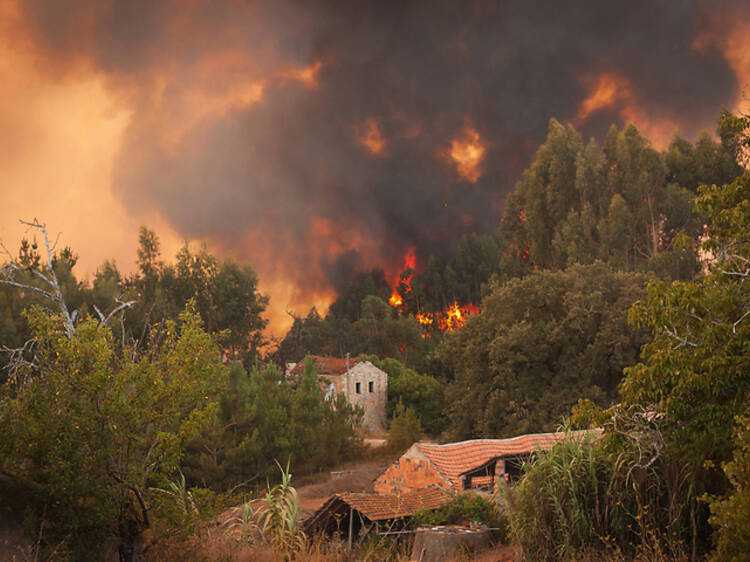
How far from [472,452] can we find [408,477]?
85.4 inches

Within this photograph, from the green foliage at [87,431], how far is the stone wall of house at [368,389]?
35.2 metres

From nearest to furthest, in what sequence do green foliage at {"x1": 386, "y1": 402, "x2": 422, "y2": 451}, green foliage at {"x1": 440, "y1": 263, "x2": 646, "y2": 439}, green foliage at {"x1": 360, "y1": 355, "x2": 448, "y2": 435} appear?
green foliage at {"x1": 440, "y1": 263, "x2": 646, "y2": 439}
green foliage at {"x1": 386, "y1": 402, "x2": 422, "y2": 451}
green foliage at {"x1": 360, "y1": 355, "x2": 448, "y2": 435}

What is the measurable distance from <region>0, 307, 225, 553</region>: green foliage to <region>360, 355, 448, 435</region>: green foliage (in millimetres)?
30140

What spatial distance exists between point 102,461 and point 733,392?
6749 mm

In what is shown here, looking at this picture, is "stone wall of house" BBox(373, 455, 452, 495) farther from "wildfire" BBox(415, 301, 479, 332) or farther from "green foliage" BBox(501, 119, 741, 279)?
"wildfire" BBox(415, 301, 479, 332)

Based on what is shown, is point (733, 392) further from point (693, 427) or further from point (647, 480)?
point (647, 480)

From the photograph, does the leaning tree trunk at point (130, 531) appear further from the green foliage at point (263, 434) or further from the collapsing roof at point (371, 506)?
the green foliage at point (263, 434)

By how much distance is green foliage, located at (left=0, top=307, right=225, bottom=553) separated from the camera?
6.40 m

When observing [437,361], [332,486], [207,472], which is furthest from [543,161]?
[207,472]

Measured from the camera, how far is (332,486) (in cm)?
2281

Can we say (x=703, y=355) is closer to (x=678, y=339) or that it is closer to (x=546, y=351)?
(x=678, y=339)

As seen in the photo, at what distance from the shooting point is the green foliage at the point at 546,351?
967 inches

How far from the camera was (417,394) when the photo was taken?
133 ft

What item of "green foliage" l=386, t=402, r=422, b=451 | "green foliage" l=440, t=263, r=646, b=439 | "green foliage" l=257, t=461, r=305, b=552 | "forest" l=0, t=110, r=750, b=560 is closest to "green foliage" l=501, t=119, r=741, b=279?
"forest" l=0, t=110, r=750, b=560
